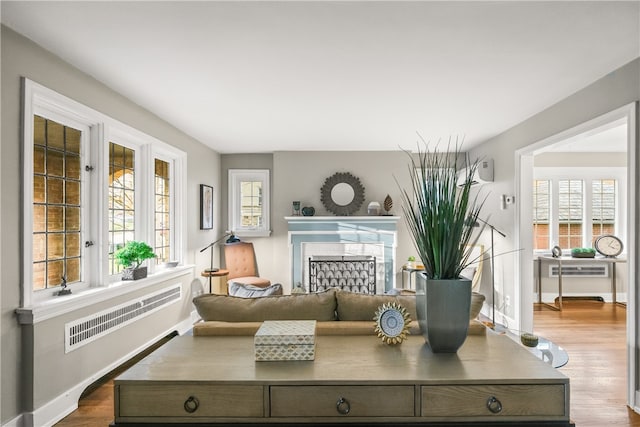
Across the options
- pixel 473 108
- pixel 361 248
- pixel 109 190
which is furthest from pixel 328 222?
pixel 109 190

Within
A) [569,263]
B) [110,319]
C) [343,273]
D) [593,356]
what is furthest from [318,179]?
[593,356]

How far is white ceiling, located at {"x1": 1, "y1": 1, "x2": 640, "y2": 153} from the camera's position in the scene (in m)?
1.97

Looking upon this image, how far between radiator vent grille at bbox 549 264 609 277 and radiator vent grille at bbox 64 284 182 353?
18.5ft

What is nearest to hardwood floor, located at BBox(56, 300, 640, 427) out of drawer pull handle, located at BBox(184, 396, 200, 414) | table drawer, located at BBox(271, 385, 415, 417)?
drawer pull handle, located at BBox(184, 396, 200, 414)

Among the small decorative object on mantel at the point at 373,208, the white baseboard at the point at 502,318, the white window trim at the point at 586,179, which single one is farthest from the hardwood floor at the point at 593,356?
the small decorative object on mantel at the point at 373,208

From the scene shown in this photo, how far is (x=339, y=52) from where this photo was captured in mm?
2436

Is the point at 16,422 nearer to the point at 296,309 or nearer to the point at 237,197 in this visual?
the point at 296,309

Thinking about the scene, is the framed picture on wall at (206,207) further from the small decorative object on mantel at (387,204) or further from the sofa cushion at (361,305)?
the sofa cushion at (361,305)

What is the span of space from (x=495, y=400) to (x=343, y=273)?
465 cm

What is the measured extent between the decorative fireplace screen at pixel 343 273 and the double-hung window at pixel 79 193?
2.56 meters

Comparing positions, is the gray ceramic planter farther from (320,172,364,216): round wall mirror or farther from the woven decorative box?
(320,172,364,216): round wall mirror

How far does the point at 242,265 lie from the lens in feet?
19.9

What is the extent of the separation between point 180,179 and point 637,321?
4564mm

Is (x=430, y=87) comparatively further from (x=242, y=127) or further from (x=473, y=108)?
(x=242, y=127)
